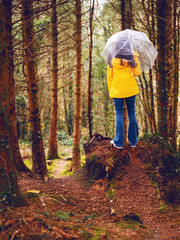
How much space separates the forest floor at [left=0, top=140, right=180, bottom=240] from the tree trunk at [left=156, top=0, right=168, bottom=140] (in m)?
1.30

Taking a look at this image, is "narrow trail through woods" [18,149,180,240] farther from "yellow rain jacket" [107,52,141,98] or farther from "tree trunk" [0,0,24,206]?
"yellow rain jacket" [107,52,141,98]

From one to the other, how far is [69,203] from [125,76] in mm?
2790

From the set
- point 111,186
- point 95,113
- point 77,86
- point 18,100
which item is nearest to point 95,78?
point 95,113

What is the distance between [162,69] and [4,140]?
14.3ft

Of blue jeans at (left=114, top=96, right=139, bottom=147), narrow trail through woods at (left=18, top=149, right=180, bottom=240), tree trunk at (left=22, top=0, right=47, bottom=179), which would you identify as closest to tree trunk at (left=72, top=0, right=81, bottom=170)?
tree trunk at (left=22, top=0, right=47, bottom=179)

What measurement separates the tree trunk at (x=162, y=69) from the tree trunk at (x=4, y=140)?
4.07 metres

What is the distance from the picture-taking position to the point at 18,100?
16109mm

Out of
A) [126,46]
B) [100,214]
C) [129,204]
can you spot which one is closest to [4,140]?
[100,214]

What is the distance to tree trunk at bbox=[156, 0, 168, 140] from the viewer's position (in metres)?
5.61

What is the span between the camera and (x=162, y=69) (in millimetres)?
5688

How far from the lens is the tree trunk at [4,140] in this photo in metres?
2.75

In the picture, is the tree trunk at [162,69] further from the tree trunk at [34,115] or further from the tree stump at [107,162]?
the tree trunk at [34,115]

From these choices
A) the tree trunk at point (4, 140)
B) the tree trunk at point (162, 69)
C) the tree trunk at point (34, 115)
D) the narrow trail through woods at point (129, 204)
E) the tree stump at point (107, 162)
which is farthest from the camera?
the tree trunk at point (34, 115)

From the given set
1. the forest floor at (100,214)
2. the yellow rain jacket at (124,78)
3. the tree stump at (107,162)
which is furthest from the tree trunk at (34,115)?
the yellow rain jacket at (124,78)
